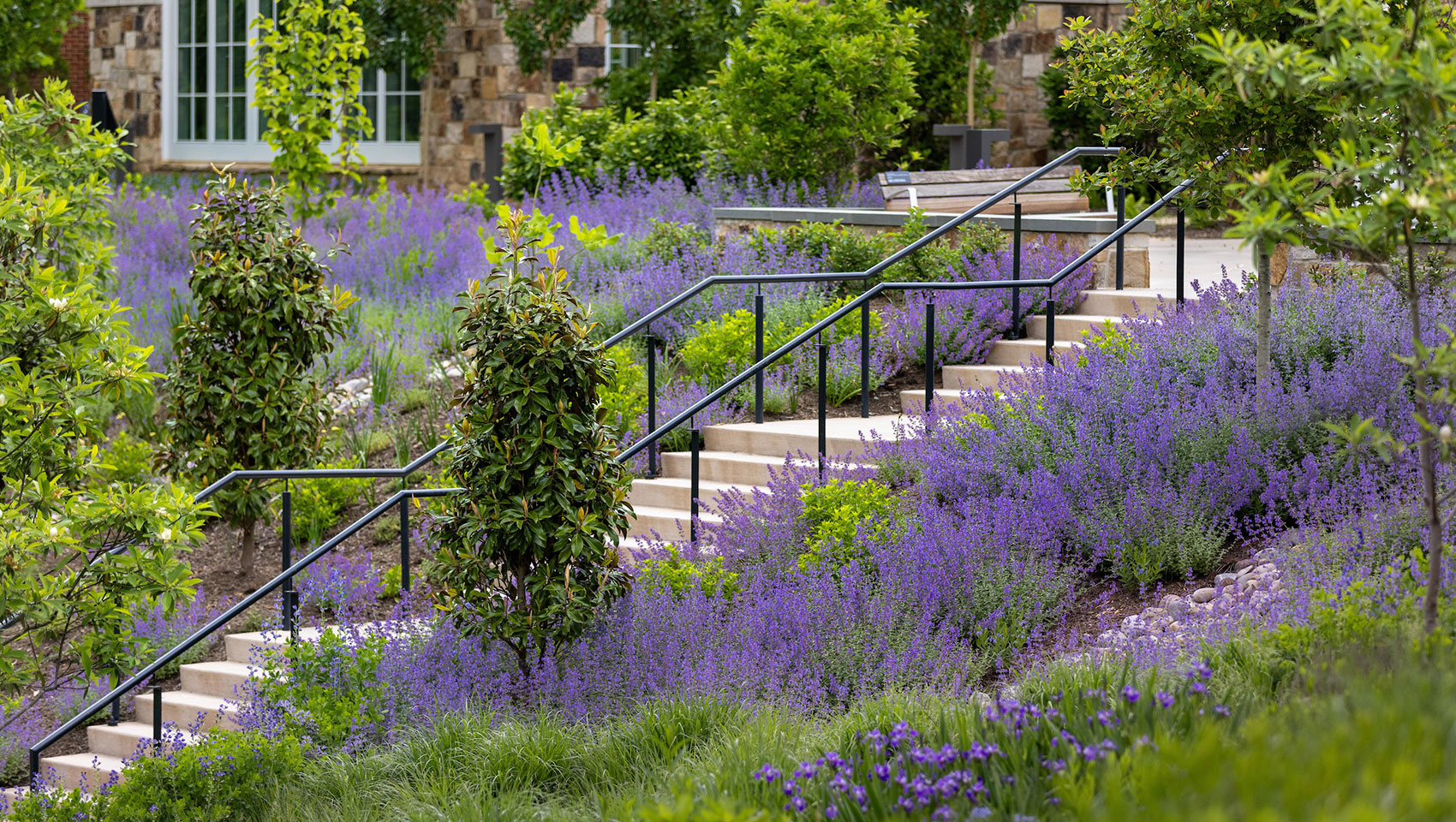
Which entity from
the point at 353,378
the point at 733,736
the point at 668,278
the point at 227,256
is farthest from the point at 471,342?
Result: the point at 353,378

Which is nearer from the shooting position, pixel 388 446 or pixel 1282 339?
pixel 1282 339

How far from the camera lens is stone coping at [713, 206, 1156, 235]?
9.15 m

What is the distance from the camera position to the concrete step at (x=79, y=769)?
20.0ft

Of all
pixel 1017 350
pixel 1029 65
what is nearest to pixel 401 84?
pixel 1029 65

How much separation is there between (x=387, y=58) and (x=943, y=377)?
42.5 ft

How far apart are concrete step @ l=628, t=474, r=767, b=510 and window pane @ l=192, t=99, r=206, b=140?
16.7 meters

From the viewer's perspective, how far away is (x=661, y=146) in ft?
43.0

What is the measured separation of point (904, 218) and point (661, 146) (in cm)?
391

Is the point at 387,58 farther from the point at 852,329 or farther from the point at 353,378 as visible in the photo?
the point at 852,329

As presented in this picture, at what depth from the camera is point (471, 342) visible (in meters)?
5.42

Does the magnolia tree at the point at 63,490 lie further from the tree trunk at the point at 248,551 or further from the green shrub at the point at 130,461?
the green shrub at the point at 130,461

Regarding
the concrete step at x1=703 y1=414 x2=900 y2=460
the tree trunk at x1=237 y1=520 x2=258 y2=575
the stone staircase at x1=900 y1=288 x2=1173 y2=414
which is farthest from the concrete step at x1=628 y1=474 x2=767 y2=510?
the tree trunk at x1=237 y1=520 x2=258 y2=575

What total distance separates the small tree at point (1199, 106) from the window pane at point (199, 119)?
18032mm

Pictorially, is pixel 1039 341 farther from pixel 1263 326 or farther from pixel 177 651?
pixel 177 651
